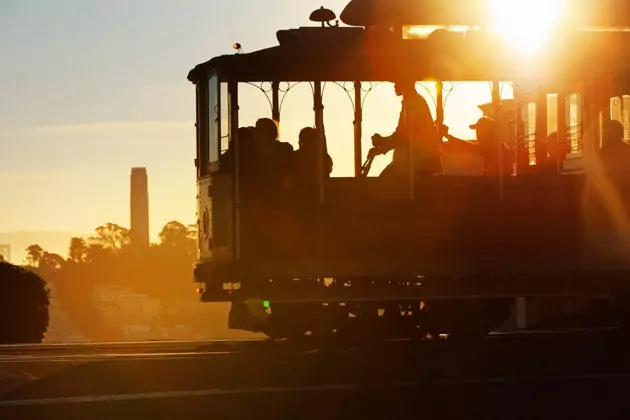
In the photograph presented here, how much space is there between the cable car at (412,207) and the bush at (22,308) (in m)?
7.92

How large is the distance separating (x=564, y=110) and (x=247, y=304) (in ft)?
15.2

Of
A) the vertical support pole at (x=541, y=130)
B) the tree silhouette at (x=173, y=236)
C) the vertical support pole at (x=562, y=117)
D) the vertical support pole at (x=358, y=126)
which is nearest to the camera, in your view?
the vertical support pole at (x=358, y=126)

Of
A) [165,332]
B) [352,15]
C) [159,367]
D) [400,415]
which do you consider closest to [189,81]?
[352,15]

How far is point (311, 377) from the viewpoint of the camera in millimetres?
11523

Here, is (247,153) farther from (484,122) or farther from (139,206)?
(139,206)

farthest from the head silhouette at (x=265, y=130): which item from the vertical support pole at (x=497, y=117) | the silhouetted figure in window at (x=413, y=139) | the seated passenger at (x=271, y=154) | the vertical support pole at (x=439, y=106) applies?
the vertical support pole at (x=497, y=117)

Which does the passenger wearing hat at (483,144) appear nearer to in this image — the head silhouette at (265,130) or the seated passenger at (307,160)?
the seated passenger at (307,160)

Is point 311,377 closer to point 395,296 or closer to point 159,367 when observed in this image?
point 159,367

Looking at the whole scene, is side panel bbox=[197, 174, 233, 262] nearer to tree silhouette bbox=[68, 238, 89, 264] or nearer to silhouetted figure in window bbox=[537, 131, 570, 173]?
silhouetted figure in window bbox=[537, 131, 570, 173]

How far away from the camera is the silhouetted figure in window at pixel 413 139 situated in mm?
15422

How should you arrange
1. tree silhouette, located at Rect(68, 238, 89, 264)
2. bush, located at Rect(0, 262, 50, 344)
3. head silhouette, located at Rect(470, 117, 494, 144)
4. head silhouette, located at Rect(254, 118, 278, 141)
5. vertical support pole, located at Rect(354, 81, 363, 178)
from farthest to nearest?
tree silhouette, located at Rect(68, 238, 89, 264)
bush, located at Rect(0, 262, 50, 344)
head silhouette, located at Rect(470, 117, 494, 144)
vertical support pole, located at Rect(354, 81, 363, 178)
head silhouette, located at Rect(254, 118, 278, 141)

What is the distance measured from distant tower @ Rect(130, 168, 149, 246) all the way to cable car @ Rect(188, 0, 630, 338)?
109 metres

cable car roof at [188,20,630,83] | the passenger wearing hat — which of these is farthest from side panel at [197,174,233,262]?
the passenger wearing hat

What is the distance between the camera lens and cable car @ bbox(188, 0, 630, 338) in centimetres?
1531
